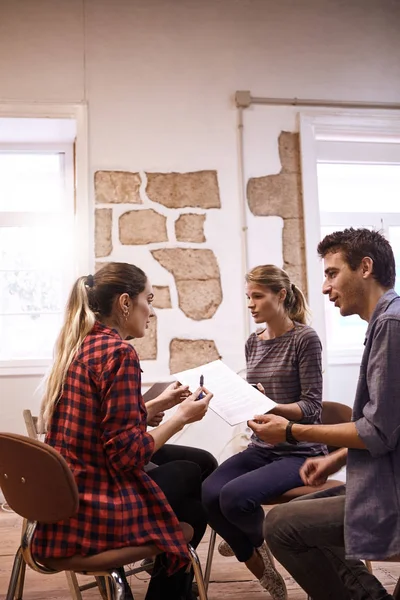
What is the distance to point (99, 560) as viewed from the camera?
146cm

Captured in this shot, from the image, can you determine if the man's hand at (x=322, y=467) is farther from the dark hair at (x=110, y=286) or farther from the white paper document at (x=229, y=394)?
the dark hair at (x=110, y=286)

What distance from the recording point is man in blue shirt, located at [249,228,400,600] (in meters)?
1.41

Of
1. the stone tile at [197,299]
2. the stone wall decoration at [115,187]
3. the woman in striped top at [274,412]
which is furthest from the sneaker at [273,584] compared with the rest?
the stone wall decoration at [115,187]

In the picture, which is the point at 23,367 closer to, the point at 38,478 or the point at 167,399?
the point at 167,399

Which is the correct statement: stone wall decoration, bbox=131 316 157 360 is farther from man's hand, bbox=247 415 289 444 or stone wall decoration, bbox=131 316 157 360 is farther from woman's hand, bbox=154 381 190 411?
man's hand, bbox=247 415 289 444

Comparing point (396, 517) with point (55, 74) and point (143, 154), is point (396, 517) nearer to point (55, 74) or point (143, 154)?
point (143, 154)

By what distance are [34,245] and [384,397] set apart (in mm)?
3392

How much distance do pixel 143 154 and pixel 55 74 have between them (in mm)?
782

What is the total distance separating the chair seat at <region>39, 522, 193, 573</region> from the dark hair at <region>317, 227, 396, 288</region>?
933 millimetres

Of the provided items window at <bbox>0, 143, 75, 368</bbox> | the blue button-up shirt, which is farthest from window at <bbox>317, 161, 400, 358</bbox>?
the blue button-up shirt

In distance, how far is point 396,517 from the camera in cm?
140

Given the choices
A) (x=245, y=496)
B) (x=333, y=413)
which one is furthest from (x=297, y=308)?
(x=245, y=496)

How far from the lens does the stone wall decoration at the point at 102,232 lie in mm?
3926

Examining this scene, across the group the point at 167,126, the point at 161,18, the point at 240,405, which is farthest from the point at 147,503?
the point at 161,18
